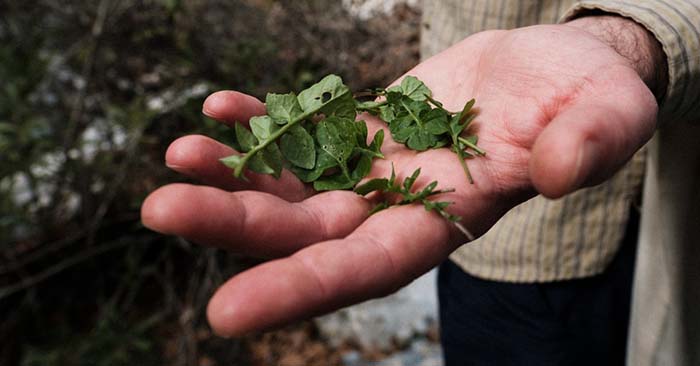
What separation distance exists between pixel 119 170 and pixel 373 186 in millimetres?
2416

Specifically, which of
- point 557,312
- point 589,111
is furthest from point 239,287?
point 557,312

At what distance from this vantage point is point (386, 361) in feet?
11.4

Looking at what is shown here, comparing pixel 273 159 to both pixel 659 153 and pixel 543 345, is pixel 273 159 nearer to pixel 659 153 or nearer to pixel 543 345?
pixel 659 153

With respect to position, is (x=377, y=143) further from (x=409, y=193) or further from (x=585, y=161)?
(x=585, y=161)

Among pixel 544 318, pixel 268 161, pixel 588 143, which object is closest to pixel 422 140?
pixel 268 161

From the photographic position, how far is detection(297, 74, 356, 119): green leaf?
1438 mm

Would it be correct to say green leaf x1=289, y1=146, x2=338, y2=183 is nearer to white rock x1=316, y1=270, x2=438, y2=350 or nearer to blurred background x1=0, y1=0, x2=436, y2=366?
blurred background x1=0, y1=0, x2=436, y2=366

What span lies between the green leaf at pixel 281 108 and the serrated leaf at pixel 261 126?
1.3 inches

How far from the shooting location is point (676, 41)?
1324mm

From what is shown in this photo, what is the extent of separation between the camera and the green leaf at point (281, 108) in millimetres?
1388

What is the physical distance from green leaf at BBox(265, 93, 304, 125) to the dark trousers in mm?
951

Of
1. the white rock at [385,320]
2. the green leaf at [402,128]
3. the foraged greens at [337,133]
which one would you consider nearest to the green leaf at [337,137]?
the foraged greens at [337,133]

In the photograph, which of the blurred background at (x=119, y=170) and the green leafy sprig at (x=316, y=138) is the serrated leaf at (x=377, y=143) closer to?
the green leafy sprig at (x=316, y=138)

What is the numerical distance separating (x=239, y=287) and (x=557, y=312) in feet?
4.35
